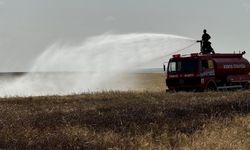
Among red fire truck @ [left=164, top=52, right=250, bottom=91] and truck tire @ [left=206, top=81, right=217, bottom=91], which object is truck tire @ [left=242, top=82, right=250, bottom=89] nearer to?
red fire truck @ [left=164, top=52, right=250, bottom=91]

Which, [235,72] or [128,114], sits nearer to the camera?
[128,114]

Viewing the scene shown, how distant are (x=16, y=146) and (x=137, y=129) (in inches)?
114

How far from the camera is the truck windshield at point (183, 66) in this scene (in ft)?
98.4

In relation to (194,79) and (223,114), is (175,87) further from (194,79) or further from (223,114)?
(223,114)

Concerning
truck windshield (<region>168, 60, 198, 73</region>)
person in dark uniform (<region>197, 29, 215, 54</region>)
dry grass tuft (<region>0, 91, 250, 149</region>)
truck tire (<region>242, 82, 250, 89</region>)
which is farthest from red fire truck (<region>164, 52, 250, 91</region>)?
dry grass tuft (<region>0, 91, 250, 149</region>)

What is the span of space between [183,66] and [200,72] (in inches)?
44.4

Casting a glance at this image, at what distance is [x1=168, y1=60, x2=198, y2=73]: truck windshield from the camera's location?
98.4 feet

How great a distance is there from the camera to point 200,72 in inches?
1174

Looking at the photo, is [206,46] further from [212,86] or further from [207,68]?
[212,86]

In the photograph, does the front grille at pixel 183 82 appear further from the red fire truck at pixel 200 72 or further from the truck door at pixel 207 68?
the truck door at pixel 207 68

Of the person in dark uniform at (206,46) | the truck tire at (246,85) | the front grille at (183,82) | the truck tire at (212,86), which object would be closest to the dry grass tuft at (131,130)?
the front grille at (183,82)

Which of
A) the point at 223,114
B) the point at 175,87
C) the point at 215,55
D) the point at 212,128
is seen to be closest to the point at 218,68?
the point at 215,55

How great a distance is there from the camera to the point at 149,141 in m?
10.1

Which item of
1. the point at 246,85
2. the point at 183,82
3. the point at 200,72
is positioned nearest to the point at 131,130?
the point at 200,72
